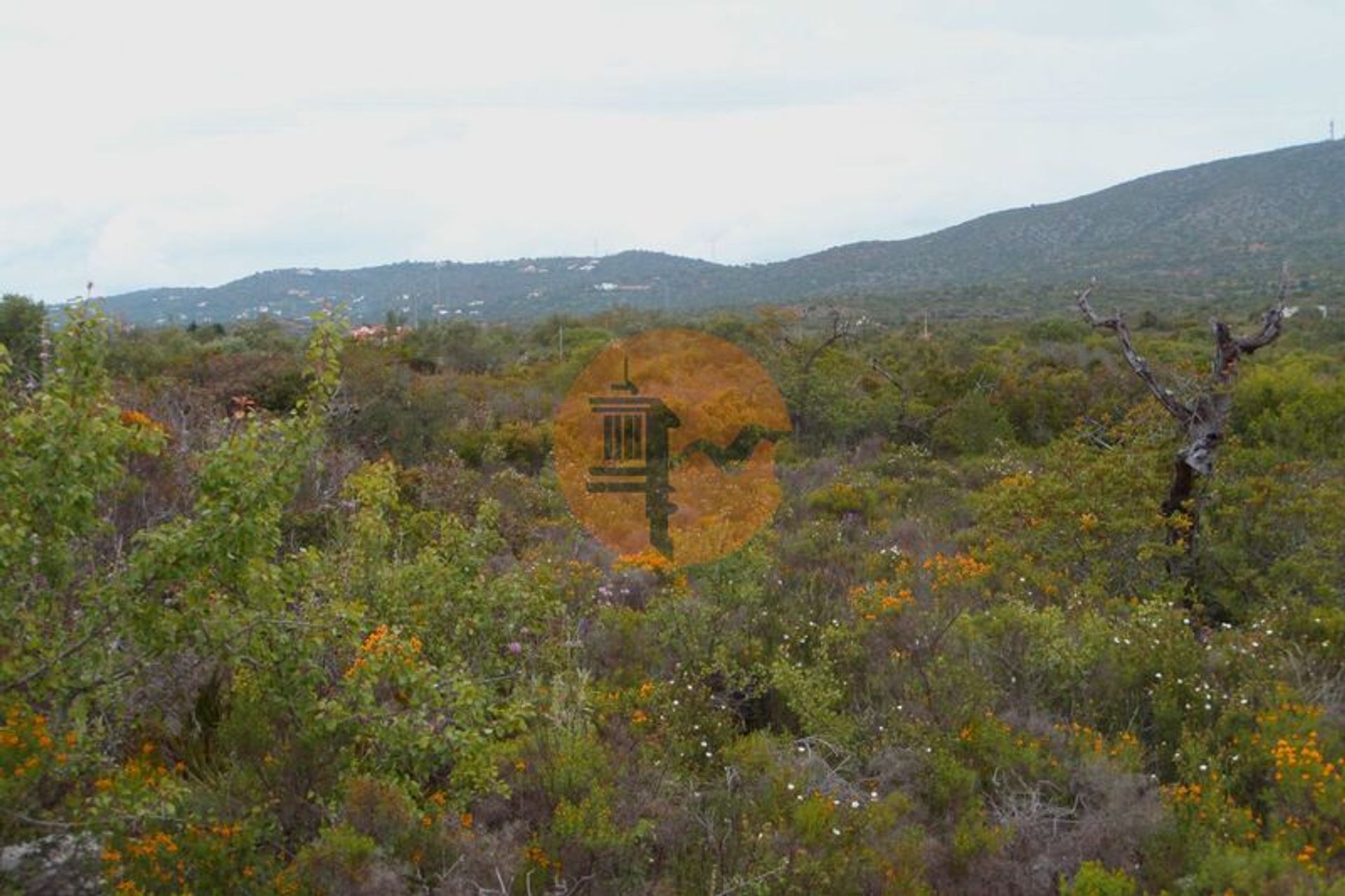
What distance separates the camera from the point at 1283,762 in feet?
16.0

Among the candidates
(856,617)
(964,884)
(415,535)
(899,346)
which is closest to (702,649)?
(856,617)

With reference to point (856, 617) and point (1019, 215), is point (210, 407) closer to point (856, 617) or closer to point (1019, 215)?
point (856, 617)

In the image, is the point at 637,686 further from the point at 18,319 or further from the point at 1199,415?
the point at 18,319

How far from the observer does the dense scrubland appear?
4211 millimetres

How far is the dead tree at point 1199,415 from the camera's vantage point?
28.1 feet

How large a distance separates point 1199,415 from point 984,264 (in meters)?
74.2

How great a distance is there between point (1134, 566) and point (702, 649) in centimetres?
391
